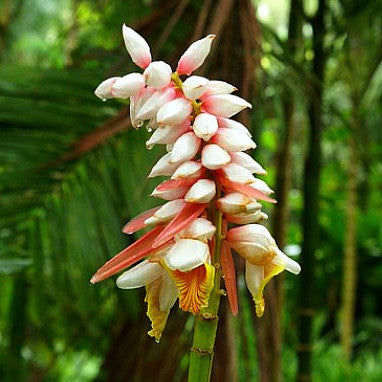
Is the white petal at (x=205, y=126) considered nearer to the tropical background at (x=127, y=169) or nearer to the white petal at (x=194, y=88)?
the white petal at (x=194, y=88)

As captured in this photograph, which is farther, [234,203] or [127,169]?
[127,169]

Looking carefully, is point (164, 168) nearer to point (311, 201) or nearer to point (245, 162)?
point (245, 162)

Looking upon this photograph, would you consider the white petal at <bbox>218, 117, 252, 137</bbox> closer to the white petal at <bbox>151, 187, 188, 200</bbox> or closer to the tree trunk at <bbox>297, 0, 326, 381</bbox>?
Result: the white petal at <bbox>151, 187, 188, 200</bbox>

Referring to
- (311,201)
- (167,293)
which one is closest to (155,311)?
(167,293)

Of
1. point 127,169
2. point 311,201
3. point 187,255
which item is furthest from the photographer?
point 311,201

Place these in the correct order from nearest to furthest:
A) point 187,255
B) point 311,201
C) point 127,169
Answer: point 187,255 → point 127,169 → point 311,201

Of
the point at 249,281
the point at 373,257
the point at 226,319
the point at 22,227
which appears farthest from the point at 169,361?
the point at 373,257

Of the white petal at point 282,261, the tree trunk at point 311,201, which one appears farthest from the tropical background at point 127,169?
the white petal at point 282,261

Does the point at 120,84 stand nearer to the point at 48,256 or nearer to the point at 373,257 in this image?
the point at 48,256
